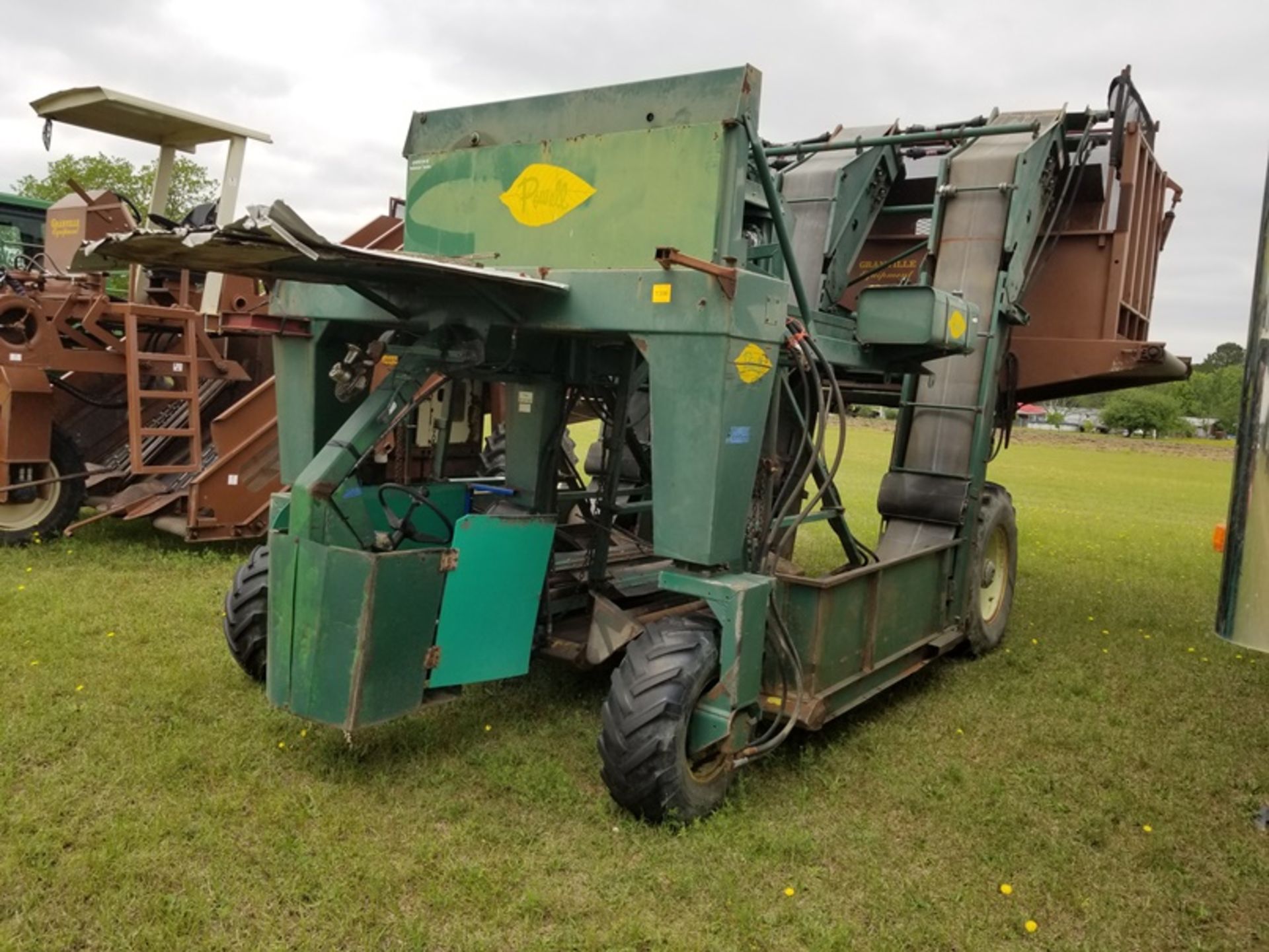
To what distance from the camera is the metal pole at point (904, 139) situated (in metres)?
5.52

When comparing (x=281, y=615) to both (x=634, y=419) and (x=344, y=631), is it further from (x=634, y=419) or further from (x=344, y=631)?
(x=634, y=419)

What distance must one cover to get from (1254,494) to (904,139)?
3.73 m

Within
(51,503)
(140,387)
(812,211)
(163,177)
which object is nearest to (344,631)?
(812,211)

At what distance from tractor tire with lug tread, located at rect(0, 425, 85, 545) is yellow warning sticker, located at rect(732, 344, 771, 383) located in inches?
211

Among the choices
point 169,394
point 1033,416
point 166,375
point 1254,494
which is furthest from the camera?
point 1033,416

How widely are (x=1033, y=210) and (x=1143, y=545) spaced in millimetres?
6363

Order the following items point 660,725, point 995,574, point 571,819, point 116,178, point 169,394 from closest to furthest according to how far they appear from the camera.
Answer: point 660,725 → point 571,819 → point 995,574 → point 169,394 → point 116,178

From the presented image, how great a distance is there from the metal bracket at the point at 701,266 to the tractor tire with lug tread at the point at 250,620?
2.25 meters

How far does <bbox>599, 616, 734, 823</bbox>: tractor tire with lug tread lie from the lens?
341 centimetres

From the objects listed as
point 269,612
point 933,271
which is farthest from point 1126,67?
point 269,612

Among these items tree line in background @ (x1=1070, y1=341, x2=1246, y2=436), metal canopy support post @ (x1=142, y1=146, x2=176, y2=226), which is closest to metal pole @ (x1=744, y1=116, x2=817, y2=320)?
metal canopy support post @ (x1=142, y1=146, x2=176, y2=226)

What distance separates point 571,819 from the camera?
11.5ft

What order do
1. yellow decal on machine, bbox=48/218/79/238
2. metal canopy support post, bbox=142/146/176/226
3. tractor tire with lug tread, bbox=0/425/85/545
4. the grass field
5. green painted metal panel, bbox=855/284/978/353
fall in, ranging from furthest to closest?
1. yellow decal on machine, bbox=48/218/79/238
2. metal canopy support post, bbox=142/146/176/226
3. tractor tire with lug tread, bbox=0/425/85/545
4. green painted metal panel, bbox=855/284/978/353
5. the grass field

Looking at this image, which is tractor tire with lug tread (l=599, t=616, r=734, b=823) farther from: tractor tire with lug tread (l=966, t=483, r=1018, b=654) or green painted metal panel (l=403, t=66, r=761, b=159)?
tractor tire with lug tread (l=966, t=483, r=1018, b=654)
